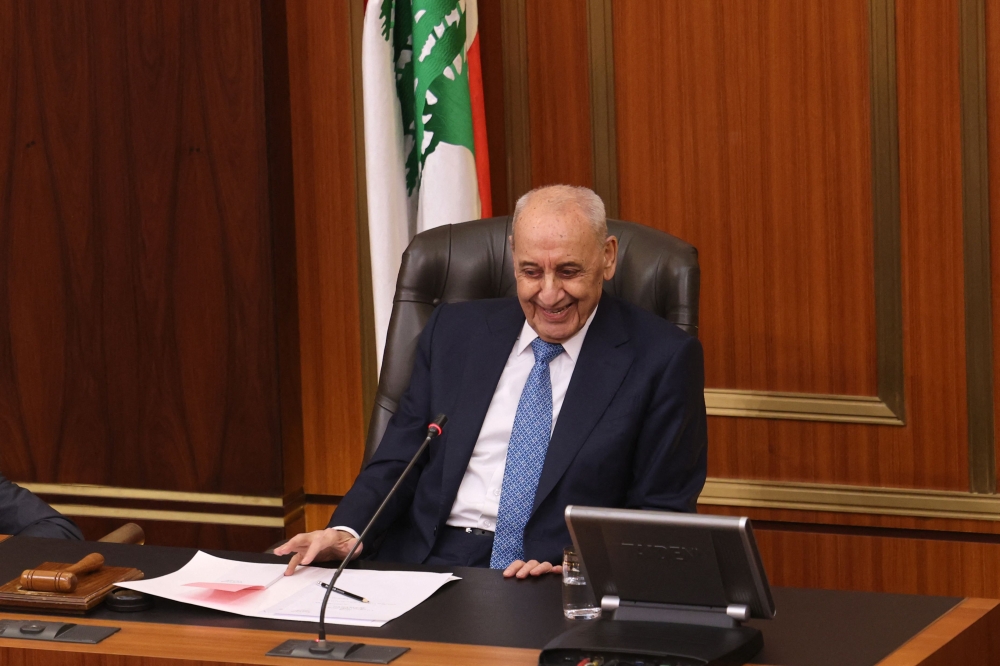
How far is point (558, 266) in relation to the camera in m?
2.48

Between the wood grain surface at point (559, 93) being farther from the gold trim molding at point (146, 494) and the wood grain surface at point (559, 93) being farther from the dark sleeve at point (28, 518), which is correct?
the dark sleeve at point (28, 518)

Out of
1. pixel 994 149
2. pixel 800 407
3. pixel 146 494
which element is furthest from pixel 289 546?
pixel 994 149

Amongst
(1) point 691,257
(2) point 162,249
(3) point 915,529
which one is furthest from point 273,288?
(3) point 915,529

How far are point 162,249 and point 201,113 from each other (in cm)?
40

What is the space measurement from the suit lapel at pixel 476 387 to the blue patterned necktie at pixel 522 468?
0.09m

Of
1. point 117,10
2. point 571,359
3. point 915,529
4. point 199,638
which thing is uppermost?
point 117,10

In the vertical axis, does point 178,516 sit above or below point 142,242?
below

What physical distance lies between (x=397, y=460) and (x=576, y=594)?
0.82 meters

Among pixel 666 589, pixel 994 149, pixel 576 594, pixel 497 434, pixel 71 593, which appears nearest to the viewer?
pixel 666 589

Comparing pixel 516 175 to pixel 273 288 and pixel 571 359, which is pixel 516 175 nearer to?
pixel 273 288

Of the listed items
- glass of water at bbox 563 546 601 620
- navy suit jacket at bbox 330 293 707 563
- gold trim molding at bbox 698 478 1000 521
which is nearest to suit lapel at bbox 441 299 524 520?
navy suit jacket at bbox 330 293 707 563

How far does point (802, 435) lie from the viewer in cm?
333

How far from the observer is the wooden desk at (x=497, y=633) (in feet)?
5.52

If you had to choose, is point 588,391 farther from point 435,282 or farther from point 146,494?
point 146,494
